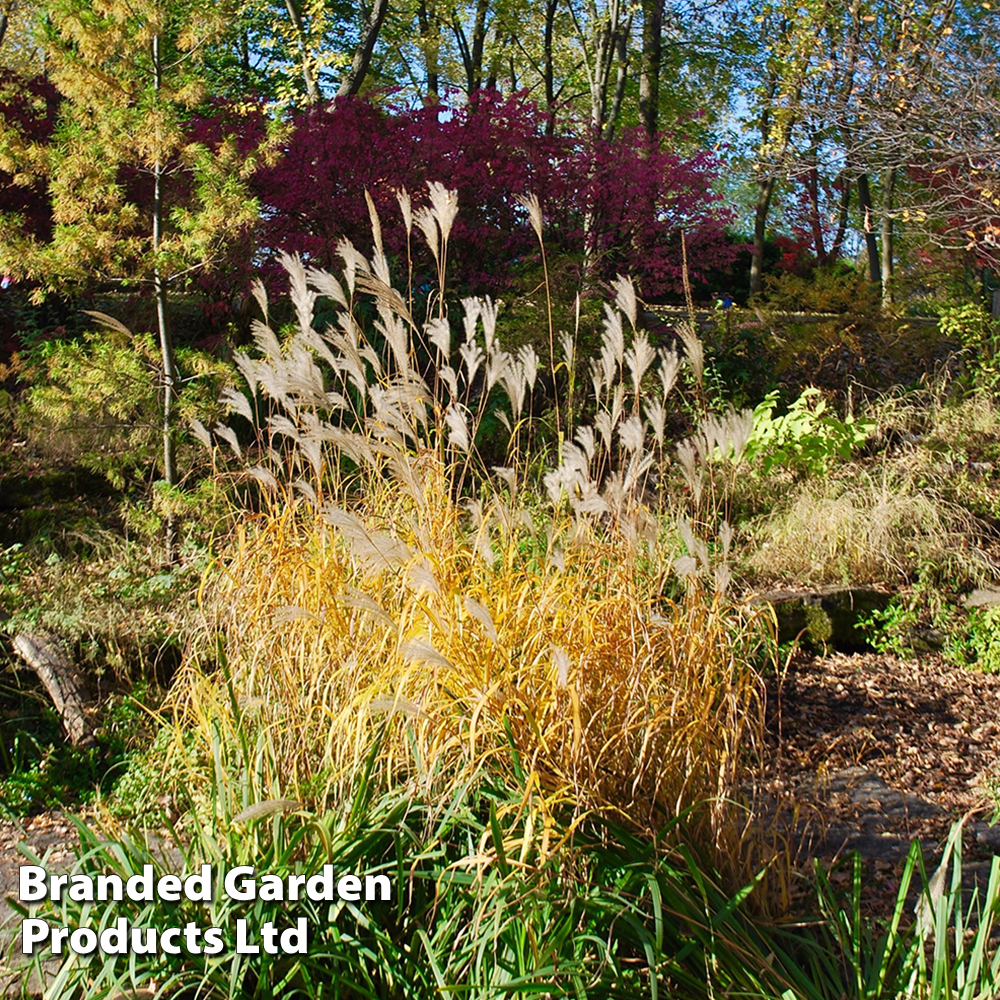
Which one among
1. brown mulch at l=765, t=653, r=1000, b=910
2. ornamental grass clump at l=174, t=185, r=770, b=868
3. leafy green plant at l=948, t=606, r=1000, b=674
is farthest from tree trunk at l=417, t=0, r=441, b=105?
ornamental grass clump at l=174, t=185, r=770, b=868

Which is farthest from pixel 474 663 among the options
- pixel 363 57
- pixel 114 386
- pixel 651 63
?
pixel 651 63

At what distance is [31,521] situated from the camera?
6.20m

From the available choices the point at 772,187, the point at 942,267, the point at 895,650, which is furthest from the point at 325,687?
the point at 772,187

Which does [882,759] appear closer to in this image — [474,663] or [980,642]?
[980,642]

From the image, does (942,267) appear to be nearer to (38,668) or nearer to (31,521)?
(31,521)

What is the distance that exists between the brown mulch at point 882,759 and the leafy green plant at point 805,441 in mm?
2003

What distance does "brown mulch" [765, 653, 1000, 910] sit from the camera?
3.18m

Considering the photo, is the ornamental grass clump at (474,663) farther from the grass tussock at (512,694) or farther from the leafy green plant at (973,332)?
the leafy green plant at (973,332)

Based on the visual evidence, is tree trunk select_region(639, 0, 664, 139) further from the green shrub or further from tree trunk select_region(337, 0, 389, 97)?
the green shrub

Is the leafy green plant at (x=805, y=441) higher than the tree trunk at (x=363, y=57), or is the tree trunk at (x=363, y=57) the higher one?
the tree trunk at (x=363, y=57)

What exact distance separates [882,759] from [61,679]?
3.42 metres

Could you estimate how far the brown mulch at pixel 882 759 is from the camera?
125 inches

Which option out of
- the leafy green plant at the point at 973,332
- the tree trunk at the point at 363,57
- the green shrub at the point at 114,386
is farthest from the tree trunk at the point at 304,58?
the leafy green plant at the point at 973,332

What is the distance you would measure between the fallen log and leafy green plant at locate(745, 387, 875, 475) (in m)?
4.47
